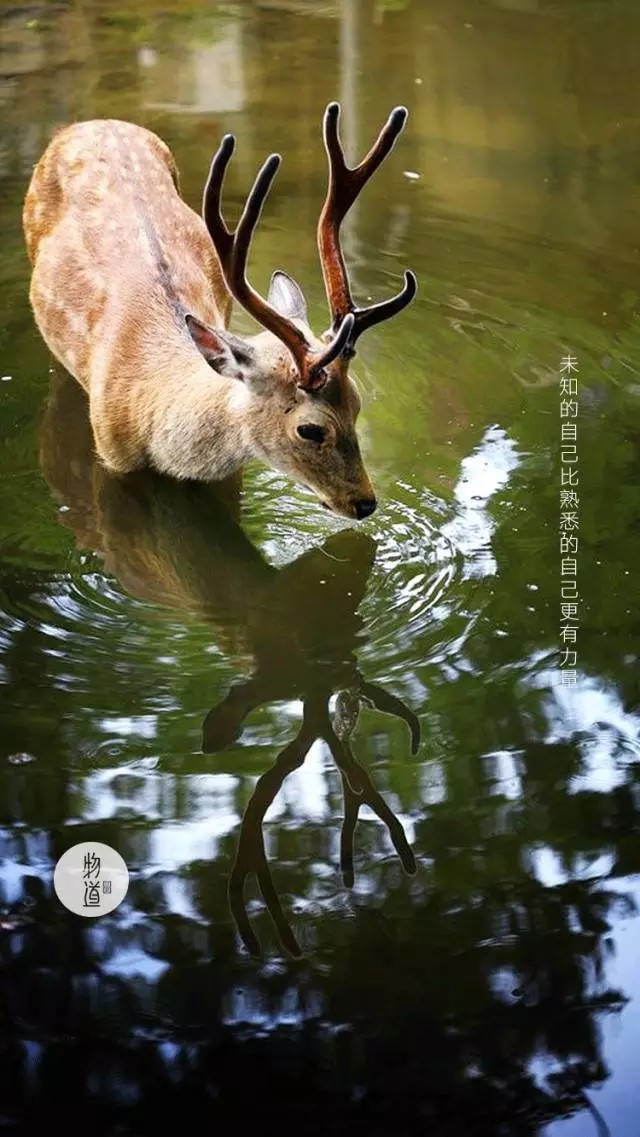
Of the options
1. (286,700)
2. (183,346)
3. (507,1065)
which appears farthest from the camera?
(183,346)

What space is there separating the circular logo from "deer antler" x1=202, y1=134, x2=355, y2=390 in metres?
1.54

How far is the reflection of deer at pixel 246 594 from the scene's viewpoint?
3.76m

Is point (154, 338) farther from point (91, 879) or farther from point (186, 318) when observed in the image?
point (91, 879)

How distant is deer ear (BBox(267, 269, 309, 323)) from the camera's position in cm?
491

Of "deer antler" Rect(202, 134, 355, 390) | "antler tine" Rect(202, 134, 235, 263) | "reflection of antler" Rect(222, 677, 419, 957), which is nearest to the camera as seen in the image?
"reflection of antler" Rect(222, 677, 419, 957)

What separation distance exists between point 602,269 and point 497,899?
12.5 ft

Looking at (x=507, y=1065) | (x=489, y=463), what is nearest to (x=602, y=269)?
(x=489, y=463)

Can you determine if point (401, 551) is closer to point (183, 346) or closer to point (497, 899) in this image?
point (183, 346)

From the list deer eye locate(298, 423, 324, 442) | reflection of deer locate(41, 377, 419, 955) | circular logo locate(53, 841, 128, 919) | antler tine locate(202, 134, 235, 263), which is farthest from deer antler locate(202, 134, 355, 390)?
circular logo locate(53, 841, 128, 919)

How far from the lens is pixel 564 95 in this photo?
336 inches

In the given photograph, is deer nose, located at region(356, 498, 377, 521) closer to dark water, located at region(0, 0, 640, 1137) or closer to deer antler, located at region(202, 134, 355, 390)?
dark water, located at region(0, 0, 640, 1137)

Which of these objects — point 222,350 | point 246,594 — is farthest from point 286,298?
point 246,594

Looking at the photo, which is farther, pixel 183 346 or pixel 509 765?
pixel 183 346

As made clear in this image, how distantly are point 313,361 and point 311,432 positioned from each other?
24 centimetres
